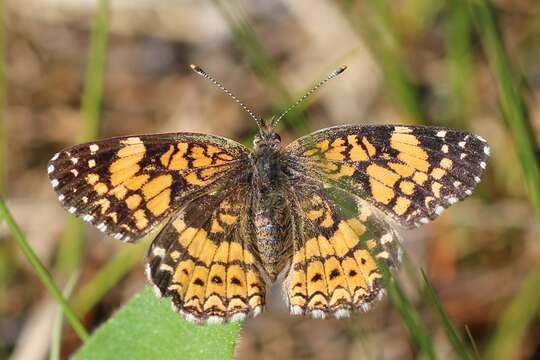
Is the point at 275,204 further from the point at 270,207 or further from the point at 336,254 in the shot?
the point at 336,254

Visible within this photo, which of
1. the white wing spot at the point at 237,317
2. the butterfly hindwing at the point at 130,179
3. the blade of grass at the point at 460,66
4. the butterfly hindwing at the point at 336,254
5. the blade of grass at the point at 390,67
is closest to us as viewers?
the white wing spot at the point at 237,317

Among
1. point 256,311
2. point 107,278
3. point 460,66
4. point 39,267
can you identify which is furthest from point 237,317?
point 460,66

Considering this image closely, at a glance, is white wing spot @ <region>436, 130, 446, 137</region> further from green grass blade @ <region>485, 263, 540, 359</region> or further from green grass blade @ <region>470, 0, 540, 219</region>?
green grass blade @ <region>485, 263, 540, 359</region>

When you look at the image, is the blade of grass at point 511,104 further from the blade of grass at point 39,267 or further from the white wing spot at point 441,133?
the blade of grass at point 39,267

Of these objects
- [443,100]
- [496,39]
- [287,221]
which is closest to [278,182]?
[287,221]

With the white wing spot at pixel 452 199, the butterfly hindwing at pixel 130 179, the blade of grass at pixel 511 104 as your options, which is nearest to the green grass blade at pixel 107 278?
the butterfly hindwing at pixel 130 179

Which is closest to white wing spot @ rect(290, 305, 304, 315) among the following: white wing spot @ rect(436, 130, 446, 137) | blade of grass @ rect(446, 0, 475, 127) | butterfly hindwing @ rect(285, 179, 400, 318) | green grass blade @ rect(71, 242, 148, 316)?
butterfly hindwing @ rect(285, 179, 400, 318)

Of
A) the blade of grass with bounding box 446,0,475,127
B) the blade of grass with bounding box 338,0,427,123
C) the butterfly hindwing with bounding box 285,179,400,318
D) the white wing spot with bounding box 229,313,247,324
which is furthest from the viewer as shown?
the blade of grass with bounding box 446,0,475,127
